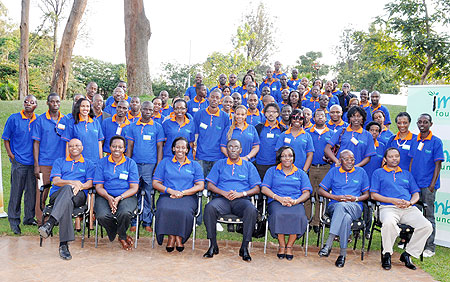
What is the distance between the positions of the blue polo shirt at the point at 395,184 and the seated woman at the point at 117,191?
10.3ft

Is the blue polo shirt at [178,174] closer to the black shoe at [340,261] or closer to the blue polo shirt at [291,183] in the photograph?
the blue polo shirt at [291,183]

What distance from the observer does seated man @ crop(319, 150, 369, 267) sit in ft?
18.0

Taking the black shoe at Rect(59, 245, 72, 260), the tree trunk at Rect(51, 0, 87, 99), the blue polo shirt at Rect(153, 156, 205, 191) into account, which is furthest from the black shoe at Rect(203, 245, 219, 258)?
the tree trunk at Rect(51, 0, 87, 99)

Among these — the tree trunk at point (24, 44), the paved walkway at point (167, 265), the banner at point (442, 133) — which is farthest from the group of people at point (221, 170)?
the tree trunk at point (24, 44)

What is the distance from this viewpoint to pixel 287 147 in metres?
5.77

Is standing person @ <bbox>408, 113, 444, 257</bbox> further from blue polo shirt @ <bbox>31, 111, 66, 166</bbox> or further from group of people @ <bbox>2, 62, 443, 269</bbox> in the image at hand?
blue polo shirt @ <bbox>31, 111, 66, 166</bbox>

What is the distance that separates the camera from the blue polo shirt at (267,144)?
6.52m

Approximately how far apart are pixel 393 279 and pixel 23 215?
17.8 ft

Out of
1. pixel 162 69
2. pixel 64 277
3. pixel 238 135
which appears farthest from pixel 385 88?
pixel 64 277

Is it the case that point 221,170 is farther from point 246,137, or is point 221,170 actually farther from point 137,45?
point 137,45

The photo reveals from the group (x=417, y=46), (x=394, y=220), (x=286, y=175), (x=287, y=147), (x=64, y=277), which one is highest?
(x=417, y=46)

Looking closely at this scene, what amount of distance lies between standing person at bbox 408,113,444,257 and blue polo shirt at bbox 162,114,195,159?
3115 millimetres

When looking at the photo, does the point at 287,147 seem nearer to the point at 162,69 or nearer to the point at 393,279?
the point at 393,279

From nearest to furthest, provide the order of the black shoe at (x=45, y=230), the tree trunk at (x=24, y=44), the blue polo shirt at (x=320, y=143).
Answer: the black shoe at (x=45, y=230) → the blue polo shirt at (x=320, y=143) → the tree trunk at (x=24, y=44)
